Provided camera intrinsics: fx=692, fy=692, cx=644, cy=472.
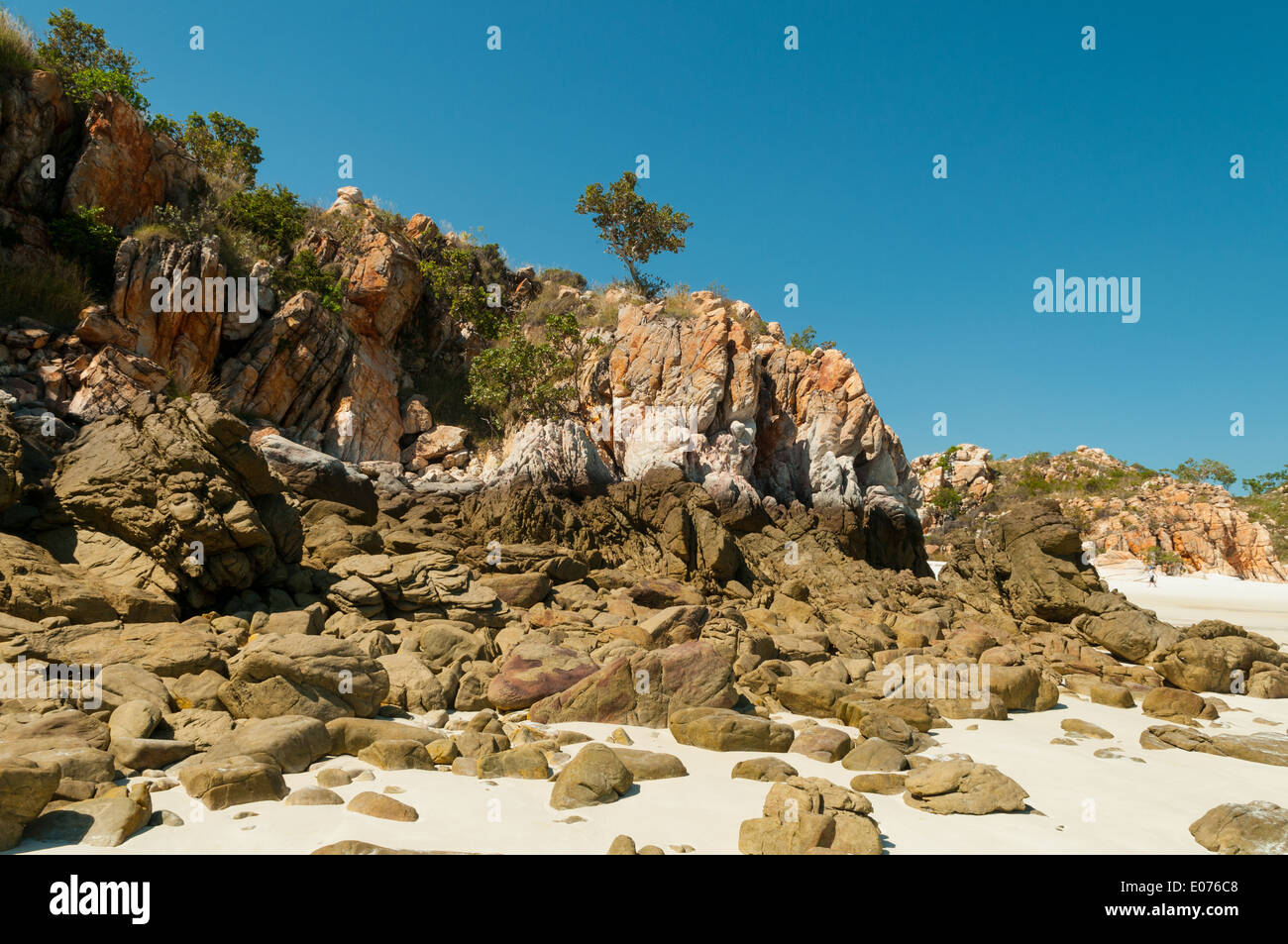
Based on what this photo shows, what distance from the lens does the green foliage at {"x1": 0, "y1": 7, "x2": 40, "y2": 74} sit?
2041 cm

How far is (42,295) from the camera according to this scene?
1766cm

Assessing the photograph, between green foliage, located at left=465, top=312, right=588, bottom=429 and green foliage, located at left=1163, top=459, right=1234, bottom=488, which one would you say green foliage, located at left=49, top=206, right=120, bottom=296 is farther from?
green foliage, located at left=1163, top=459, right=1234, bottom=488

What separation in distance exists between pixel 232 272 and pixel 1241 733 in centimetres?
2847

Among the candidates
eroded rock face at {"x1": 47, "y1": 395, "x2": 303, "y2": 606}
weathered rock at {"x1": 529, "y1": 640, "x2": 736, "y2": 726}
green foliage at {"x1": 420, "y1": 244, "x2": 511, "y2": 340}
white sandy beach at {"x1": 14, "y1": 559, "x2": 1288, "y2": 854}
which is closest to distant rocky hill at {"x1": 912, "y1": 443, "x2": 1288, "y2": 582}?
green foliage at {"x1": 420, "y1": 244, "x2": 511, "y2": 340}

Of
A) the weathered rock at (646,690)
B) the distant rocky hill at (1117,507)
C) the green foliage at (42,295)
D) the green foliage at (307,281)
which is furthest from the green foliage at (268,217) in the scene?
the distant rocky hill at (1117,507)

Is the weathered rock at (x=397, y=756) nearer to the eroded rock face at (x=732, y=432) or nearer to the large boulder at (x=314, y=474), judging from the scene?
the large boulder at (x=314, y=474)

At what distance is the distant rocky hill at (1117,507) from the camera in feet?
140

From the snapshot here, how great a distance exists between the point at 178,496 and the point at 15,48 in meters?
19.8

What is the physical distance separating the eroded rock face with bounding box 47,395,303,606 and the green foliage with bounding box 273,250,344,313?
14023 mm

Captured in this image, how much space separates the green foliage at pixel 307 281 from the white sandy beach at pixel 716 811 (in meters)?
22.3

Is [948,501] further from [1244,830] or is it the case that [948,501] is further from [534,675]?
[1244,830]

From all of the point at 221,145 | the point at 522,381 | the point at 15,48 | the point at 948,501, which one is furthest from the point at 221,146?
the point at 948,501

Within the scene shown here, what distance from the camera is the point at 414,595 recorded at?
13.2 m

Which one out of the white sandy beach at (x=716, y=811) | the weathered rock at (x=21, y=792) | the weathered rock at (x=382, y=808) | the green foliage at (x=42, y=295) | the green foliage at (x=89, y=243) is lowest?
the white sandy beach at (x=716, y=811)
